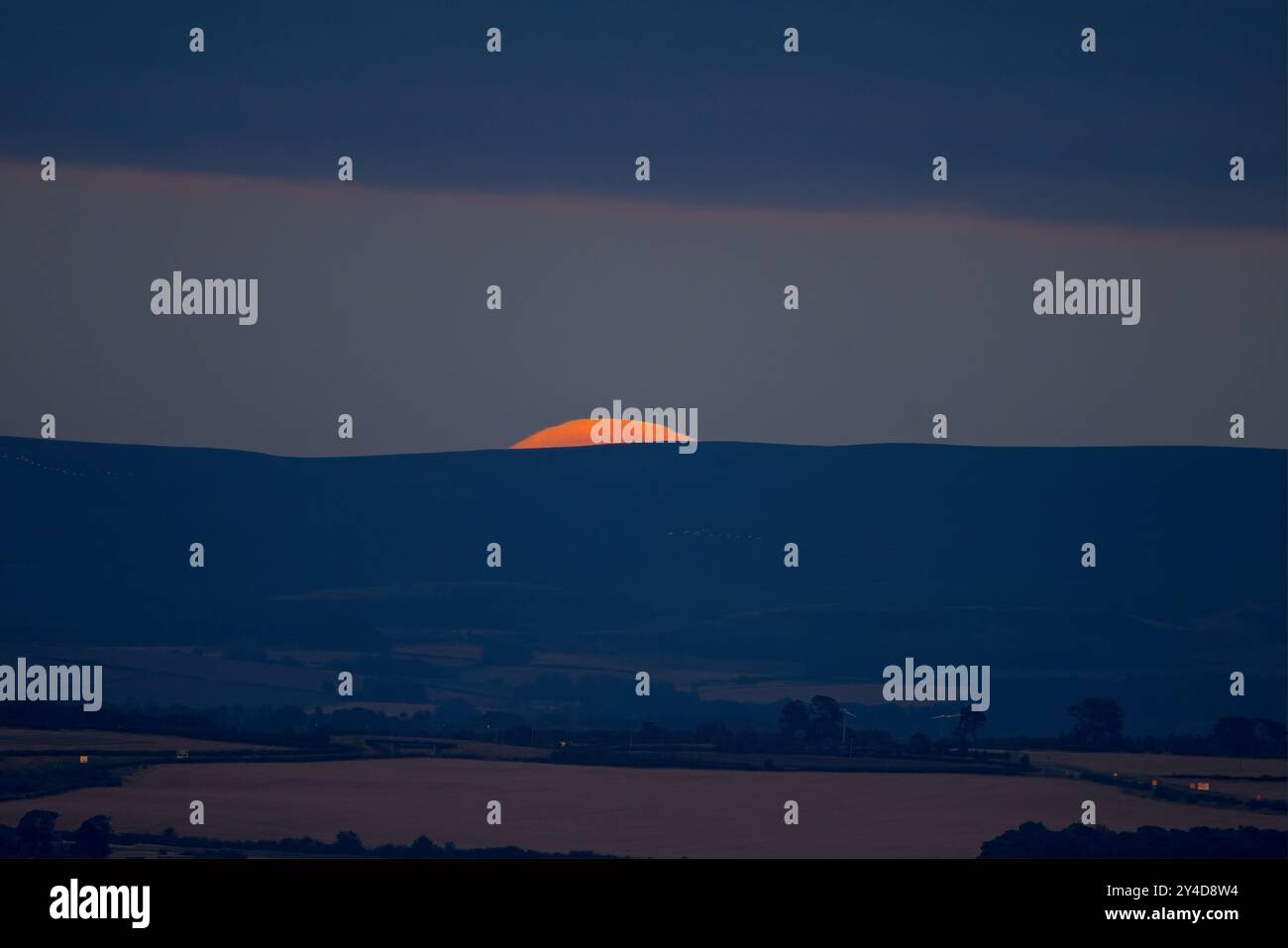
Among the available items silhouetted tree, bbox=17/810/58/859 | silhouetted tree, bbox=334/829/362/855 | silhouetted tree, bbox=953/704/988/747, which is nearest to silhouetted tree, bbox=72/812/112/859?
silhouetted tree, bbox=17/810/58/859

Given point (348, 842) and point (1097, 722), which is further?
point (1097, 722)

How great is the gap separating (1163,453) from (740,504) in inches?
1023

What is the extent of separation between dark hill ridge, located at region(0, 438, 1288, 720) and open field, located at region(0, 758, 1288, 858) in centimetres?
2389

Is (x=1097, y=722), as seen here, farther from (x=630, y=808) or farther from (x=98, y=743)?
(x=98, y=743)

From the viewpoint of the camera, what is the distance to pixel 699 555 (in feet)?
315

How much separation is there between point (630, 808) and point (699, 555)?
45.1 m

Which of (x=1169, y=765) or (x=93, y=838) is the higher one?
(x=1169, y=765)

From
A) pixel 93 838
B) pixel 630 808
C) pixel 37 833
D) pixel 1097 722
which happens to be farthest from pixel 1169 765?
pixel 37 833

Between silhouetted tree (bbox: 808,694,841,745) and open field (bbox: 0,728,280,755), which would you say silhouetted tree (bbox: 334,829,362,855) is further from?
silhouetted tree (bbox: 808,694,841,745)

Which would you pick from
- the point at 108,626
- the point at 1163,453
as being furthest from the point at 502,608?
the point at 1163,453

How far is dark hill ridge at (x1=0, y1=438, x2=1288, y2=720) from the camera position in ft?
269

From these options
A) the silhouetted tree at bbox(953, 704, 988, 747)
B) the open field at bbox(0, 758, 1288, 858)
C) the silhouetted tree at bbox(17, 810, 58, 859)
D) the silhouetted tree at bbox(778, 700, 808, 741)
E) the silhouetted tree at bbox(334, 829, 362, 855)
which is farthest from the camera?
the silhouetted tree at bbox(778, 700, 808, 741)

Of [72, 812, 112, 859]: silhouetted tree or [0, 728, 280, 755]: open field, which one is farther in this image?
[0, 728, 280, 755]: open field
